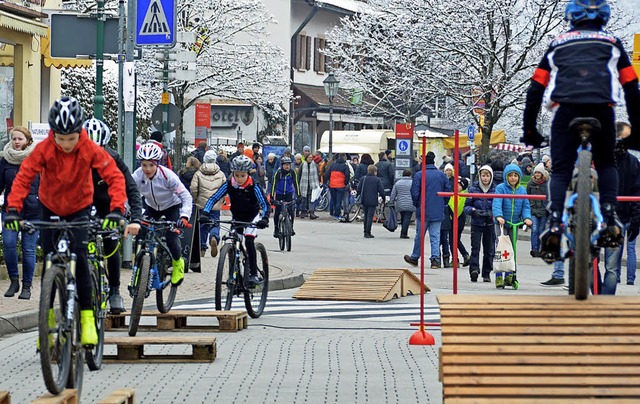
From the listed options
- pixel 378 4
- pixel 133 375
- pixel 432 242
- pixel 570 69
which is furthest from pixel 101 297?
pixel 378 4

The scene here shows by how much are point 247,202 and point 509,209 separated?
22.7 feet

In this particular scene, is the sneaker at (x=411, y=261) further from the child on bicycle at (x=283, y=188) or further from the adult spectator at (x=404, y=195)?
the adult spectator at (x=404, y=195)

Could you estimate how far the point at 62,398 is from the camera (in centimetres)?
830

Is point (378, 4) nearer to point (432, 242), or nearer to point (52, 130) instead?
point (432, 242)

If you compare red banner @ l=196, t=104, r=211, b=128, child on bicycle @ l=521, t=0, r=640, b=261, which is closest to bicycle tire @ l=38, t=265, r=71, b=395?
child on bicycle @ l=521, t=0, r=640, b=261

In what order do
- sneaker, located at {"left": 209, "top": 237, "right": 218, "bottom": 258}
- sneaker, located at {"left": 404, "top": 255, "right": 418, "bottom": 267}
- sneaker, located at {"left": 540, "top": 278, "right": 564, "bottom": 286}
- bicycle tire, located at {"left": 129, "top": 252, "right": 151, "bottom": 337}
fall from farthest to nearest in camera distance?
sneaker, located at {"left": 404, "top": 255, "right": 418, "bottom": 267}
sneaker, located at {"left": 209, "top": 237, "right": 218, "bottom": 258}
sneaker, located at {"left": 540, "top": 278, "right": 564, "bottom": 286}
bicycle tire, located at {"left": 129, "top": 252, "right": 151, "bottom": 337}

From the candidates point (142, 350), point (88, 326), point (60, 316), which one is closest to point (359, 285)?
point (142, 350)

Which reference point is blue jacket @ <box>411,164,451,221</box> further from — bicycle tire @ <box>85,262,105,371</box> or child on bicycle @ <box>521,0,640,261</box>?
child on bicycle @ <box>521,0,640,261</box>

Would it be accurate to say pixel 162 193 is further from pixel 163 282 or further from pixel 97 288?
pixel 97 288

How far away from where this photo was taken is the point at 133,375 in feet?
36.2

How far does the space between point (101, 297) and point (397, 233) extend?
84.5 feet

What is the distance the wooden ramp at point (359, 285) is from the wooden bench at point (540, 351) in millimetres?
10522

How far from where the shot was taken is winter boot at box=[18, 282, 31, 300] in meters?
16.1

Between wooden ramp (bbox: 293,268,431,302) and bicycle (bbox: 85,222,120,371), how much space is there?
7847mm
